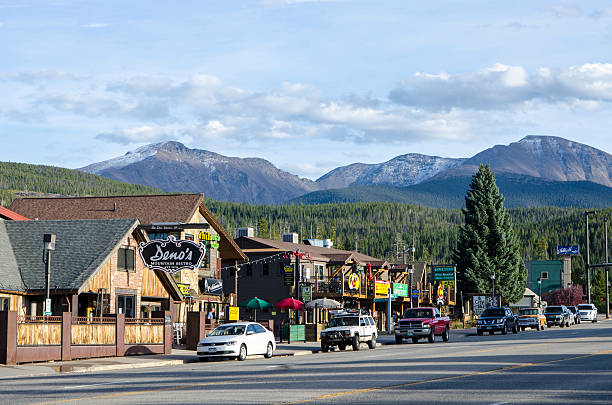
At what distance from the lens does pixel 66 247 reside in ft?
133

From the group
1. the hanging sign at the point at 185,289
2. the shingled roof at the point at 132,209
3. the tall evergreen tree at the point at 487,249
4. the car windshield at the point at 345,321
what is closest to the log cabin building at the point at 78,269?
the hanging sign at the point at 185,289

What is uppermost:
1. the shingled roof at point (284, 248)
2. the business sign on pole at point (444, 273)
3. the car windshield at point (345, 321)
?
the shingled roof at point (284, 248)

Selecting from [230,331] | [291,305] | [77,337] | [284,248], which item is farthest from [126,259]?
[284,248]

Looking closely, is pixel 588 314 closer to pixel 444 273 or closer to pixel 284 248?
pixel 444 273

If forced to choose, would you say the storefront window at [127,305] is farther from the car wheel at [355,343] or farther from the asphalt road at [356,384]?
the asphalt road at [356,384]

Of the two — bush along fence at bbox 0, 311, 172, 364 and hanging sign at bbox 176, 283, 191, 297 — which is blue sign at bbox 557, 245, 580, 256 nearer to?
hanging sign at bbox 176, 283, 191, 297

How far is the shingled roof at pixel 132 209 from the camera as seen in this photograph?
175 ft

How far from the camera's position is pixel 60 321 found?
32938 millimetres

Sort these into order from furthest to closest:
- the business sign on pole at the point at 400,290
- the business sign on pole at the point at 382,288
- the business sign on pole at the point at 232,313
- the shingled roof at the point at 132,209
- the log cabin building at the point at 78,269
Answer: the business sign on pole at the point at 400,290 → the business sign on pole at the point at 382,288 → the shingled roof at the point at 132,209 → the business sign on pole at the point at 232,313 → the log cabin building at the point at 78,269

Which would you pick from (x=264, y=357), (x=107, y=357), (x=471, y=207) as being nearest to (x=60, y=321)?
(x=107, y=357)

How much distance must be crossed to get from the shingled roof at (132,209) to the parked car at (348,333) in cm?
1382

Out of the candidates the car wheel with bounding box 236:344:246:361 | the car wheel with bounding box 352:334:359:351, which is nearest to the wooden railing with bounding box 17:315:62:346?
the car wheel with bounding box 236:344:246:361

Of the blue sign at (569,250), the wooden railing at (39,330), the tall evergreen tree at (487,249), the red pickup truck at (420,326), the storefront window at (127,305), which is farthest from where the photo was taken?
the blue sign at (569,250)

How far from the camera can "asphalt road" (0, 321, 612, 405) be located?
681 inches
